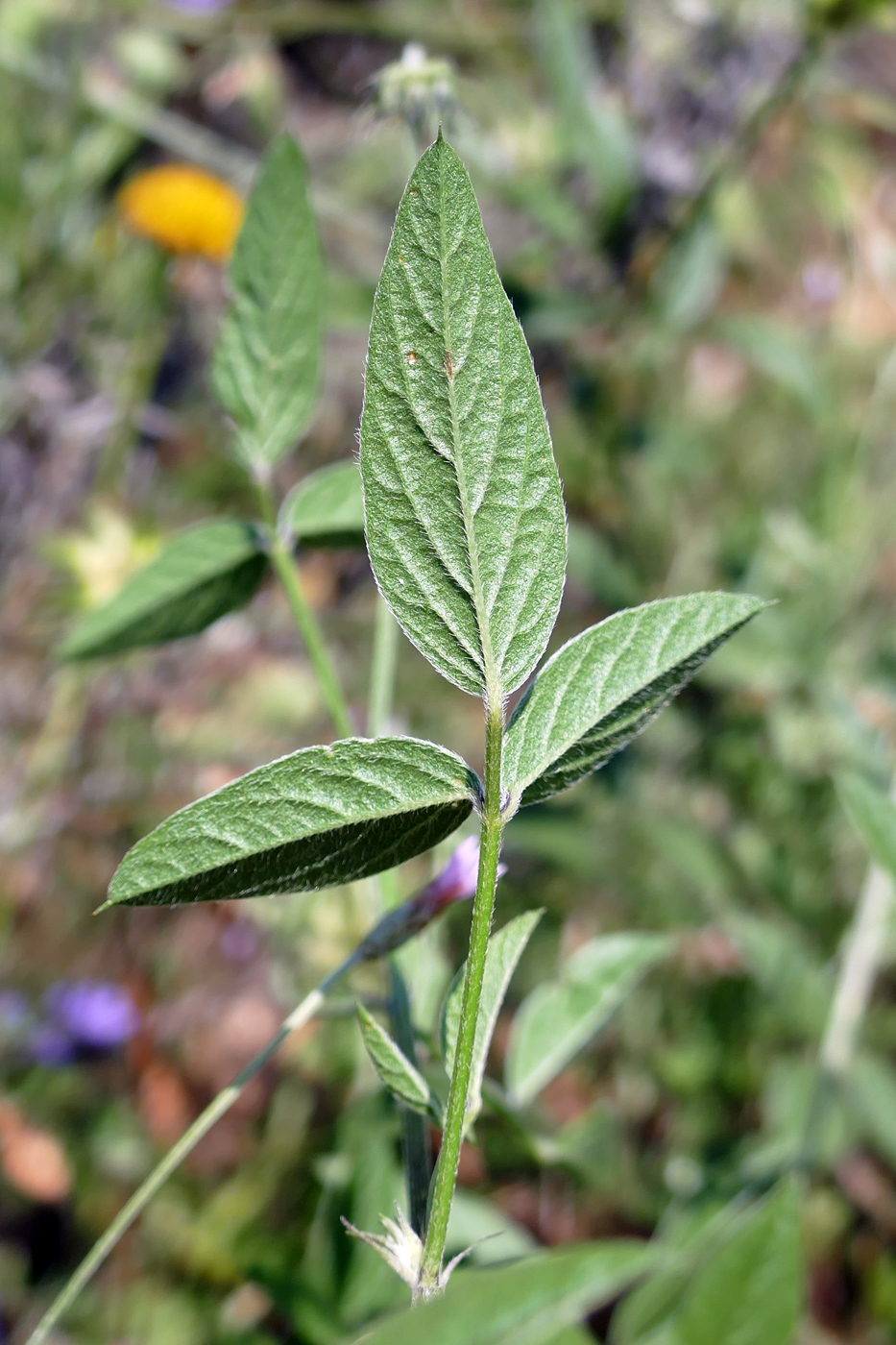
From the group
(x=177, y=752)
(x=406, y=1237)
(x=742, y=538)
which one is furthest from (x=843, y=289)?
(x=406, y=1237)

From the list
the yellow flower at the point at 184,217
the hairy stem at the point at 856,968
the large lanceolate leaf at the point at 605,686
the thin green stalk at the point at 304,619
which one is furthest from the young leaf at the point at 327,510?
the yellow flower at the point at 184,217

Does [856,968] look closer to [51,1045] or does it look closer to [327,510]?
[327,510]

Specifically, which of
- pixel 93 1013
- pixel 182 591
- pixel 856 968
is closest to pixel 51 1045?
pixel 93 1013

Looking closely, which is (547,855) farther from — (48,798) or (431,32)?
(431,32)

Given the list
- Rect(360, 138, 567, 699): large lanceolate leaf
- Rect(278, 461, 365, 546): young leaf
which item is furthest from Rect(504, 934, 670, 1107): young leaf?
Rect(360, 138, 567, 699): large lanceolate leaf

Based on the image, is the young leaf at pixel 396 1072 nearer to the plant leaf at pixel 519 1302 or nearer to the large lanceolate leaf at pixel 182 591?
the plant leaf at pixel 519 1302

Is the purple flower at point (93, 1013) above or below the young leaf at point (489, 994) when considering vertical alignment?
below

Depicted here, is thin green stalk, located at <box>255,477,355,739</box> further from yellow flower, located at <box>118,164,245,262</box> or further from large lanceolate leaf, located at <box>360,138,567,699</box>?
yellow flower, located at <box>118,164,245,262</box>
